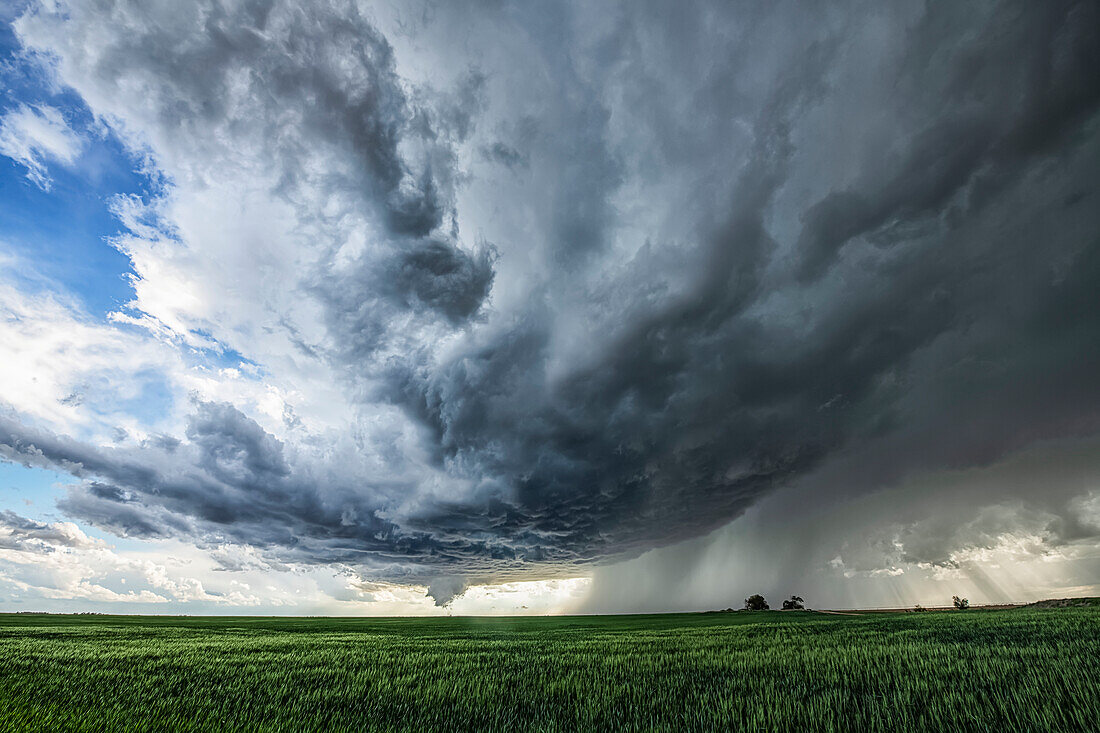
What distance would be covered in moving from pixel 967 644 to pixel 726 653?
865 cm

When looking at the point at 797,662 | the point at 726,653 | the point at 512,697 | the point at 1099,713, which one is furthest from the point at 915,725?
the point at 726,653

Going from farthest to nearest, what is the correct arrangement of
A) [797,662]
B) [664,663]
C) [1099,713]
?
[664,663] → [797,662] → [1099,713]

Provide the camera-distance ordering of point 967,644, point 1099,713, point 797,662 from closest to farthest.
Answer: point 1099,713, point 797,662, point 967,644

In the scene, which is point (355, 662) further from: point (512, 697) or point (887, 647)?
point (887, 647)

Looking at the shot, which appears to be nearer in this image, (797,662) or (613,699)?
(613,699)

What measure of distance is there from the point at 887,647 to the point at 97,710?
2347 cm

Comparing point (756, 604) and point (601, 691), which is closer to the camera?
point (601, 691)

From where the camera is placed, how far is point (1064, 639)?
16969mm

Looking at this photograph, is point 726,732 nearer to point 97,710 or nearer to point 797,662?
point 797,662

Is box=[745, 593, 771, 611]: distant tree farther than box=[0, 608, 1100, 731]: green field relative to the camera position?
Yes

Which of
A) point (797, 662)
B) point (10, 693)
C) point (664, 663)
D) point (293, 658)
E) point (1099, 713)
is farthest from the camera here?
point (293, 658)

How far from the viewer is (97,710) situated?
10.2m

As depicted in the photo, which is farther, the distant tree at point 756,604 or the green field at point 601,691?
the distant tree at point 756,604

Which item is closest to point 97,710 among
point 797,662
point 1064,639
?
point 797,662
